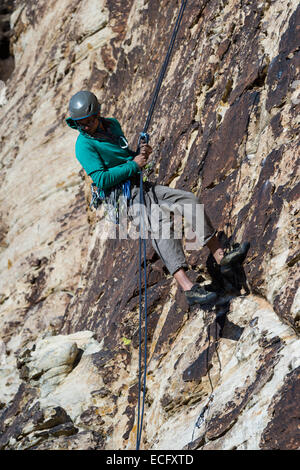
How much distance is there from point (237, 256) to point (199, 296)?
0.81 metres

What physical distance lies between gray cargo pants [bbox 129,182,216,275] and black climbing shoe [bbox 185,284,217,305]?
17.1 inches

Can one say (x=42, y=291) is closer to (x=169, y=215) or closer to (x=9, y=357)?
A: (x=9, y=357)

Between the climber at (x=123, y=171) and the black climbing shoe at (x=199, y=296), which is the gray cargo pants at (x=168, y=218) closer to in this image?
the climber at (x=123, y=171)

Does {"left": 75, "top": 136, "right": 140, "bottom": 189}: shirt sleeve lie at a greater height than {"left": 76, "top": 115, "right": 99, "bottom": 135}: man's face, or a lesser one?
lesser

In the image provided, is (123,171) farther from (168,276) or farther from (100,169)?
(168,276)

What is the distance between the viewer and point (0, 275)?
1608 cm

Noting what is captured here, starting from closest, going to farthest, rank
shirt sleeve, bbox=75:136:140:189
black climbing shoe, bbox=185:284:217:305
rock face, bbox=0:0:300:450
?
rock face, bbox=0:0:300:450
black climbing shoe, bbox=185:284:217:305
shirt sleeve, bbox=75:136:140:189

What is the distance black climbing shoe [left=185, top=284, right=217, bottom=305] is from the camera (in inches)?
267

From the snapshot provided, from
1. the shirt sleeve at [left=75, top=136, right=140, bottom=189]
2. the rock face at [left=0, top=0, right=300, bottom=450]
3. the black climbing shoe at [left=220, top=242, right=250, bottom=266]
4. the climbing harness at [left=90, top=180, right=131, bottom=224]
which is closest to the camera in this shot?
the rock face at [left=0, top=0, right=300, bottom=450]

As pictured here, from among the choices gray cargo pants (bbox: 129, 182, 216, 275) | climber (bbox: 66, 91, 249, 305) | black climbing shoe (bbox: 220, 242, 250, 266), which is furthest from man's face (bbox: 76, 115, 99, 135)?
black climbing shoe (bbox: 220, 242, 250, 266)

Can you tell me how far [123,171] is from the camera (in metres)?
7.54

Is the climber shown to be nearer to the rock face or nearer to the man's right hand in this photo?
the man's right hand

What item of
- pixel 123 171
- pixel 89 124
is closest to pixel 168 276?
pixel 123 171
